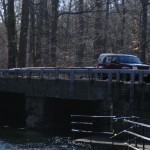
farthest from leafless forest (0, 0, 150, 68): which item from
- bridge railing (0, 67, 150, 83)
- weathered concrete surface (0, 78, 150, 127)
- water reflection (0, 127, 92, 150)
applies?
water reflection (0, 127, 92, 150)

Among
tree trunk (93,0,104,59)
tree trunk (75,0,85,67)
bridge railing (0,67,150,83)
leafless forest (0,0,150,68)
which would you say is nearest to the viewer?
bridge railing (0,67,150,83)

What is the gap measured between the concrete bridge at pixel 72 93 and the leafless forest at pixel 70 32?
1034 cm

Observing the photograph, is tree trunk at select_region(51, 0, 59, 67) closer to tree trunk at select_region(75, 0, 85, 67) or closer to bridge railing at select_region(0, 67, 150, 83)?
tree trunk at select_region(75, 0, 85, 67)

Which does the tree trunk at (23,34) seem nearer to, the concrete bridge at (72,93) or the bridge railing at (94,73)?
the concrete bridge at (72,93)

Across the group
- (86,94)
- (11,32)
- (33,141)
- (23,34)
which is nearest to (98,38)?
(23,34)

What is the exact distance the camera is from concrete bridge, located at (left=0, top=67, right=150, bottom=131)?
20870 millimetres

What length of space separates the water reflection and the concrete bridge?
163 centimetres

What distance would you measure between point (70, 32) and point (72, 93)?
86.8 ft

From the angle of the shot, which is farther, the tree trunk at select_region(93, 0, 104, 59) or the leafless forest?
the tree trunk at select_region(93, 0, 104, 59)

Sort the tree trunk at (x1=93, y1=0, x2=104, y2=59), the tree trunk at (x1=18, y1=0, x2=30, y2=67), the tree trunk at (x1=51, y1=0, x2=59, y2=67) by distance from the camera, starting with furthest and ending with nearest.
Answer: the tree trunk at (x1=93, y1=0, x2=104, y2=59)
the tree trunk at (x1=51, y1=0, x2=59, y2=67)
the tree trunk at (x1=18, y1=0, x2=30, y2=67)

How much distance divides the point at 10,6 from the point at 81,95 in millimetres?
18120

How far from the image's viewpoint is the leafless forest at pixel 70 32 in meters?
40.7

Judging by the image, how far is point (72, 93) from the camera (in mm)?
24344

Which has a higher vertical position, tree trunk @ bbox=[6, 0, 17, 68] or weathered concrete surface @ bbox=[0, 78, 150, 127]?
tree trunk @ bbox=[6, 0, 17, 68]
